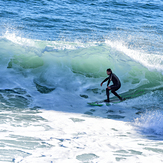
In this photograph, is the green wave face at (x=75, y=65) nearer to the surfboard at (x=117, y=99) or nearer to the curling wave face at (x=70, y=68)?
the curling wave face at (x=70, y=68)

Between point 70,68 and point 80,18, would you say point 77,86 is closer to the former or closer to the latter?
point 70,68

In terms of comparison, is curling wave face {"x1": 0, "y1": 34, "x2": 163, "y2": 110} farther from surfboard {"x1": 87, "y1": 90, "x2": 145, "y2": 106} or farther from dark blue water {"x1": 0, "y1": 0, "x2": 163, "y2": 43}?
dark blue water {"x1": 0, "y1": 0, "x2": 163, "y2": 43}

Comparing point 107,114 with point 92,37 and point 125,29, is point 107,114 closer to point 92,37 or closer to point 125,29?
point 92,37

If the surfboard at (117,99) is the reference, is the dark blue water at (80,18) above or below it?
above

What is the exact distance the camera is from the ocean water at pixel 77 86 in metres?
4.39

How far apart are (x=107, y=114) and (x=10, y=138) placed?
3.16 meters

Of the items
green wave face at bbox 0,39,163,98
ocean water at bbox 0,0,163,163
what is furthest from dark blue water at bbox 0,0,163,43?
green wave face at bbox 0,39,163,98

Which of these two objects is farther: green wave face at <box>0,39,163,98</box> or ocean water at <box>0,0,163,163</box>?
green wave face at <box>0,39,163,98</box>

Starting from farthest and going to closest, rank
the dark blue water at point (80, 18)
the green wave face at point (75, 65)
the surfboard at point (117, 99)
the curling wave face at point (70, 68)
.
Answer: the dark blue water at point (80, 18) < the green wave face at point (75, 65) < the curling wave face at point (70, 68) < the surfboard at point (117, 99)

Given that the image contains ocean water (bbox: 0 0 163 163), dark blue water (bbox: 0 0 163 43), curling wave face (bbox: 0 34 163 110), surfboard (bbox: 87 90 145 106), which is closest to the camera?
ocean water (bbox: 0 0 163 163)

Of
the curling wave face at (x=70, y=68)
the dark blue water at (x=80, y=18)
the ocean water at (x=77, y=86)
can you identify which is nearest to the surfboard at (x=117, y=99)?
the ocean water at (x=77, y=86)

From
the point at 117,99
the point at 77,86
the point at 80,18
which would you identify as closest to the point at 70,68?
the point at 77,86

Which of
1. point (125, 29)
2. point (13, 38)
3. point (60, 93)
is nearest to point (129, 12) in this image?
point (125, 29)

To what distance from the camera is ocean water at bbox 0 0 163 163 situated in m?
4.39
